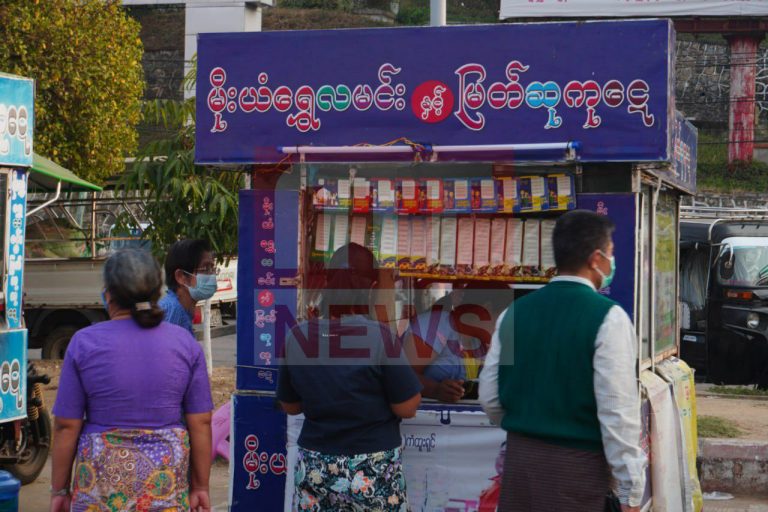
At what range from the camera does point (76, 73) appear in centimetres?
1354

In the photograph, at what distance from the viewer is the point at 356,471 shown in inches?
160

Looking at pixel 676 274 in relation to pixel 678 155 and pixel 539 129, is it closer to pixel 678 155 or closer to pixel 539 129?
pixel 678 155

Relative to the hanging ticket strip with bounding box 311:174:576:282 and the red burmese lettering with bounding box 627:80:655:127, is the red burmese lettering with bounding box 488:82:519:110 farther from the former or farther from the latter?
the red burmese lettering with bounding box 627:80:655:127

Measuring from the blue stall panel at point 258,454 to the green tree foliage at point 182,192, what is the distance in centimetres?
366

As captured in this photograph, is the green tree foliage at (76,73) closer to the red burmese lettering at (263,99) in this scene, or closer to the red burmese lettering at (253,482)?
the red burmese lettering at (263,99)

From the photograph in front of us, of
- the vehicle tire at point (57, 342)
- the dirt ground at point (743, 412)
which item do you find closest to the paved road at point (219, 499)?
the dirt ground at point (743, 412)

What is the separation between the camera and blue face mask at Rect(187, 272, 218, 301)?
16.9 ft

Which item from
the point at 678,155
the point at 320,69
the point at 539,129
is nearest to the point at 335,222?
the point at 320,69

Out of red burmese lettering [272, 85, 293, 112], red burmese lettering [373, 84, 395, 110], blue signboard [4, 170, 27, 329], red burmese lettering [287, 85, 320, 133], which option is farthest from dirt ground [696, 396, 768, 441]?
blue signboard [4, 170, 27, 329]

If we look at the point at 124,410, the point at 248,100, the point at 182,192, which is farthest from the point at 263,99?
the point at 182,192

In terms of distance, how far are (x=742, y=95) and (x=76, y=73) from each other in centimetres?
2554

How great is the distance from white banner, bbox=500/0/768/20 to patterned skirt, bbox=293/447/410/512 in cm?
2922

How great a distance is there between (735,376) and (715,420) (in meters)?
4.82

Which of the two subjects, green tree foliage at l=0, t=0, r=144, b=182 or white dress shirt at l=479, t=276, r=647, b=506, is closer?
white dress shirt at l=479, t=276, r=647, b=506
